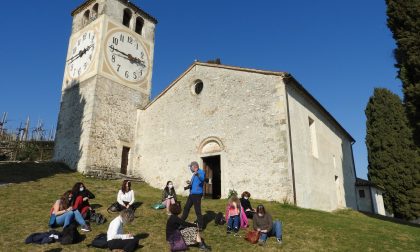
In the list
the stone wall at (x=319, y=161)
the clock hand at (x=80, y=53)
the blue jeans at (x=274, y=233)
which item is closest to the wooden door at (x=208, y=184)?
the stone wall at (x=319, y=161)

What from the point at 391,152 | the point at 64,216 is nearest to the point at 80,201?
the point at 64,216

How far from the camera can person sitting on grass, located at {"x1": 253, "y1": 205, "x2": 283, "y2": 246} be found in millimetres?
8953

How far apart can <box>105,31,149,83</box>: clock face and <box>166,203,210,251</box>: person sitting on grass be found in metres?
15.6

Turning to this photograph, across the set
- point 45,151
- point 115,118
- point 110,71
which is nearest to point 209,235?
point 115,118

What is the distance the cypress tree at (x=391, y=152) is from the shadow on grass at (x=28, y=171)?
73.4 feet

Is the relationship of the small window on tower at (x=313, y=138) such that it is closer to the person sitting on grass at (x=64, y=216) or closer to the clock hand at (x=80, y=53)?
the person sitting on grass at (x=64, y=216)

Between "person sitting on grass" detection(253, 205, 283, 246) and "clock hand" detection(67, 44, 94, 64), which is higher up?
"clock hand" detection(67, 44, 94, 64)

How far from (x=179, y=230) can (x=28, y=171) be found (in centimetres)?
1290

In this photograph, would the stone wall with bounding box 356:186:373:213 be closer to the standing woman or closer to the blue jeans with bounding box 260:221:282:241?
the blue jeans with bounding box 260:221:282:241

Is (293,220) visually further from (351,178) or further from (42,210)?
(351,178)

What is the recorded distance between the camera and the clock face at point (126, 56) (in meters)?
21.4

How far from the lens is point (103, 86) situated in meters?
20.3

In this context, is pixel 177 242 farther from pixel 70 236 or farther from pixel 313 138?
pixel 313 138

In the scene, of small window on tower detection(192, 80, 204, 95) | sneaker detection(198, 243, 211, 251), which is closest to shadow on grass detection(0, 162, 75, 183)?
small window on tower detection(192, 80, 204, 95)
